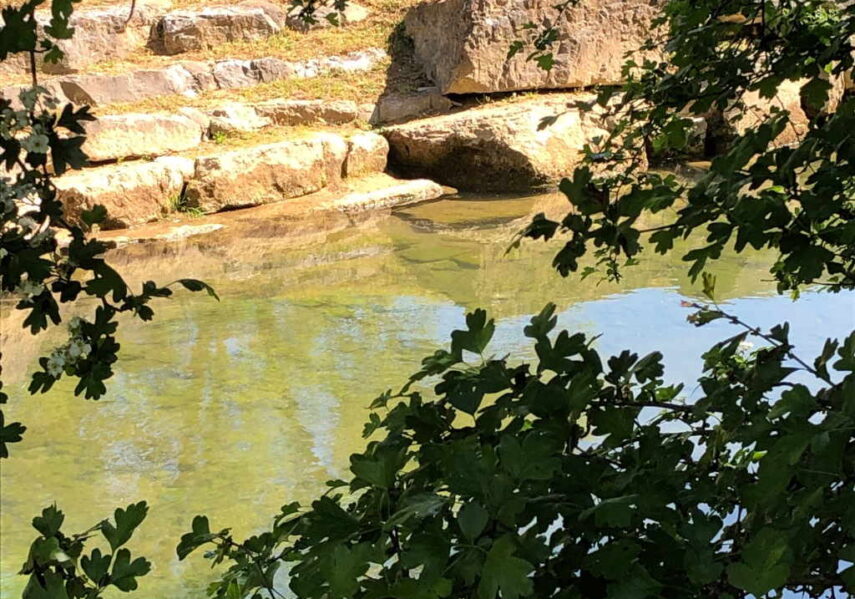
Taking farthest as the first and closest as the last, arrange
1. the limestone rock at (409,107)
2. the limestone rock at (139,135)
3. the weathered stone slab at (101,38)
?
1. the limestone rock at (409,107)
2. the weathered stone slab at (101,38)
3. the limestone rock at (139,135)

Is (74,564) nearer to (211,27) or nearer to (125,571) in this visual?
(125,571)

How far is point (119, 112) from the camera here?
988 centimetres

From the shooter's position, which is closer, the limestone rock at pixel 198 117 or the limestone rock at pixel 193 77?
the limestone rock at pixel 198 117

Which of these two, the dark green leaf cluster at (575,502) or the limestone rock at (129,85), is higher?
the dark green leaf cluster at (575,502)

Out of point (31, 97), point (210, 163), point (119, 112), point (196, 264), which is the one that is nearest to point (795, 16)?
point (31, 97)

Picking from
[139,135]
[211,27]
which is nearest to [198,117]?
[139,135]

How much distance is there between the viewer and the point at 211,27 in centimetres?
Result: 1199

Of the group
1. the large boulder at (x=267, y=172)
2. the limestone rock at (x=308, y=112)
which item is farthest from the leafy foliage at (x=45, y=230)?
the limestone rock at (x=308, y=112)

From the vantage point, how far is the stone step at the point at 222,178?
8242mm

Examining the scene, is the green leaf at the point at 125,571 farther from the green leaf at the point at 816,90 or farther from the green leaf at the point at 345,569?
the green leaf at the point at 816,90

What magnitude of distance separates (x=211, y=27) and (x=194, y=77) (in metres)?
1.12

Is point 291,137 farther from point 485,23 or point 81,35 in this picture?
point 81,35

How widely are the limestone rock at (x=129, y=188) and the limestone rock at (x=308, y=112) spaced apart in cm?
176

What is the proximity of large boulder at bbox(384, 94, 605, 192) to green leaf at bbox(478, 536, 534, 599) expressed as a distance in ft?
30.0
